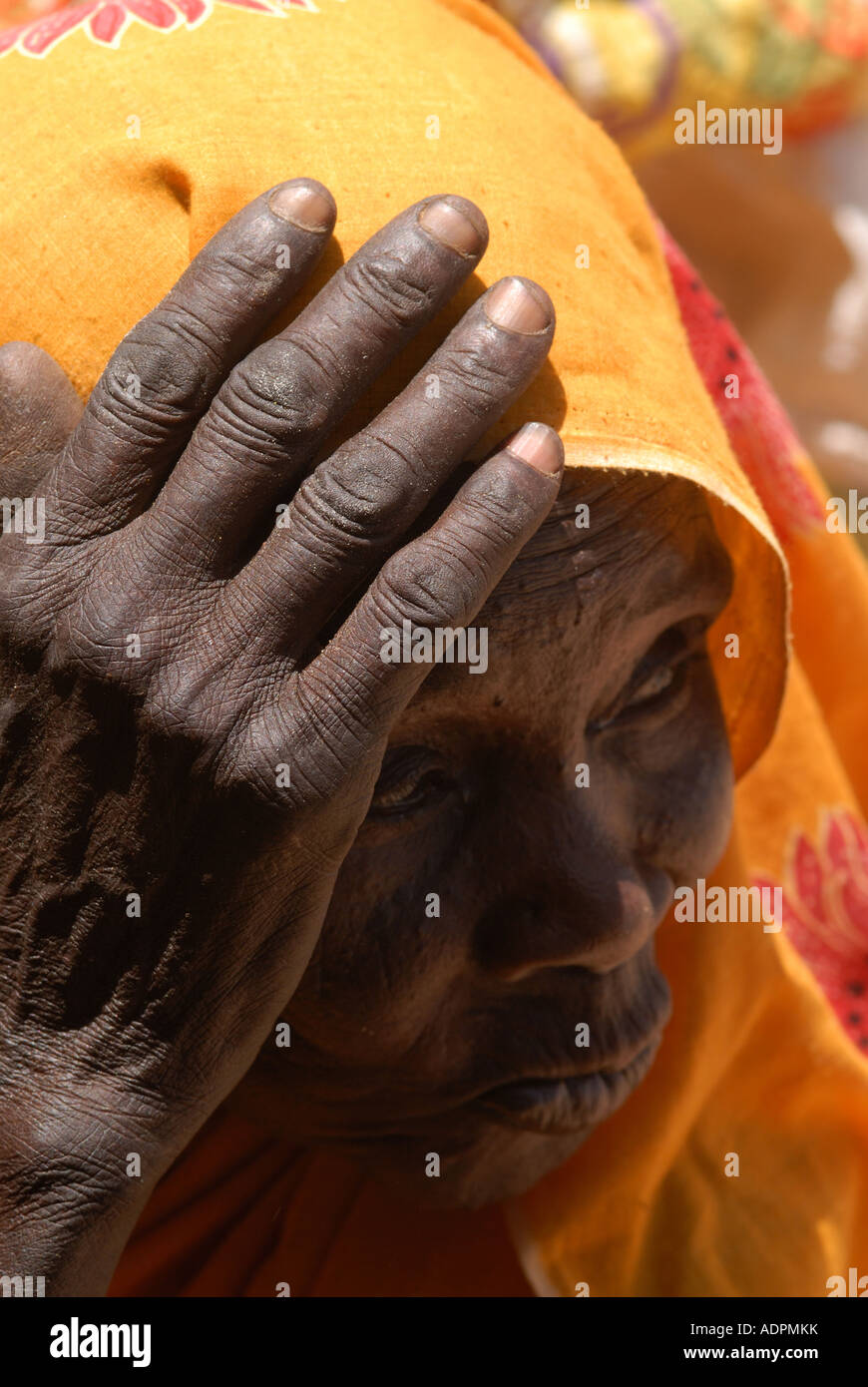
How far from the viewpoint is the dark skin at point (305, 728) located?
1131 millimetres

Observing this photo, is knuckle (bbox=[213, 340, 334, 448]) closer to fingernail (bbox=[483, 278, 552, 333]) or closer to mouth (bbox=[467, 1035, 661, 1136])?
fingernail (bbox=[483, 278, 552, 333])

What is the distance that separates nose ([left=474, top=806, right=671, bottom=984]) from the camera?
1351 mm

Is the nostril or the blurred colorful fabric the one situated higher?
the blurred colorful fabric

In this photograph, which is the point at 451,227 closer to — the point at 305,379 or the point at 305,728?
the point at 305,379

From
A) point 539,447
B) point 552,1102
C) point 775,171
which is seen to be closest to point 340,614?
point 539,447

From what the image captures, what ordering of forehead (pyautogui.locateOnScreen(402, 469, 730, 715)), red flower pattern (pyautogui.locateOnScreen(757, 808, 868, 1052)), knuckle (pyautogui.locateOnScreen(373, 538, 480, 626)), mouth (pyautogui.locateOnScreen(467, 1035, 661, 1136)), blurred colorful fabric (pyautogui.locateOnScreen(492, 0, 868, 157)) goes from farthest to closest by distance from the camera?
1. blurred colorful fabric (pyautogui.locateOnScreen(492, 0, 868, 157))
2. red flower pattern (pyautogui.locateOnScreen(757, 808, 868, 1052))
3. mouth (pyautogui.locateOnScreen(467, 1035, 661, 1136))
4. forehead (pyautogui.locateOnScreen(402, 469, 730, 715))
5. knuckle (pyautogui.locateOnScreen(373, 538, 480, 626))

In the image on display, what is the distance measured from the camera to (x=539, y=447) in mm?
1168

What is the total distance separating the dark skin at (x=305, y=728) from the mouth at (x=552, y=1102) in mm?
11

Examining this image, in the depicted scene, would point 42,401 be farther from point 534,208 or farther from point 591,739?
point 591,739

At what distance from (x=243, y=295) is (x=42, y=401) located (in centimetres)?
19

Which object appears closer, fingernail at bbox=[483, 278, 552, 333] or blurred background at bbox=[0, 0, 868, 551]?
fingernail at bbox=[483, 278, 552, 333]

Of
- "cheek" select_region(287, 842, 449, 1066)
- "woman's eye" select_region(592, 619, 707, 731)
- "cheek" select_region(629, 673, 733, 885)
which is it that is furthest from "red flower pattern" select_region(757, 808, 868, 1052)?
"cheek" select_region(287, 842, 449, 1066)

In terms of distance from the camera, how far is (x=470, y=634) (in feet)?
4.11

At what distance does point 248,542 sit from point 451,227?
0.29 metres
